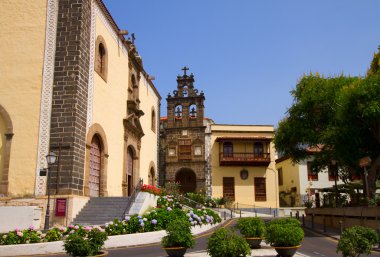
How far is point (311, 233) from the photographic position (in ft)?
61.0

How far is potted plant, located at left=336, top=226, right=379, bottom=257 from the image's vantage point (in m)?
7.94

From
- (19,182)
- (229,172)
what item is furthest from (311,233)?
(229,172)

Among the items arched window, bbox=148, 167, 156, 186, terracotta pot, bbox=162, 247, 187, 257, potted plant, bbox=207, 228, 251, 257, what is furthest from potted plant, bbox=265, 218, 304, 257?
arched window, bbox=148, 167, 156, 186

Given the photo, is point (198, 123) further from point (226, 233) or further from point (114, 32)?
point (226, 233)

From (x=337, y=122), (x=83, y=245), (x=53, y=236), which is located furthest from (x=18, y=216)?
(x=337, y=122)

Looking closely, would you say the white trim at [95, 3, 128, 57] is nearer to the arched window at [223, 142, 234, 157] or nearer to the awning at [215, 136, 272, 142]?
the awning at [215, 136, 272, 142]

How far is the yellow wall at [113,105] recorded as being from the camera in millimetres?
19312

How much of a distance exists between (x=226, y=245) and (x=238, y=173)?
30399mm

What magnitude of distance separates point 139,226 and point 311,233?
884cm

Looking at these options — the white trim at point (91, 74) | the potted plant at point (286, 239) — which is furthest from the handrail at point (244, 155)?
the potted plant at point (286, 239)

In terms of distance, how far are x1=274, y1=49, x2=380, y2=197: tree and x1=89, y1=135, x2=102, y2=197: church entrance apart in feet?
38.1

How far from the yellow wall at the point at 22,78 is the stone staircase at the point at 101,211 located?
228 centimetres

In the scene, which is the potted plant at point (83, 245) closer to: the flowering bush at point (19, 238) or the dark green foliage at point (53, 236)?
the dark green foliage at point (53, 236)

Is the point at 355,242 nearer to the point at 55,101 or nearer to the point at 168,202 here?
the point at 168,202
